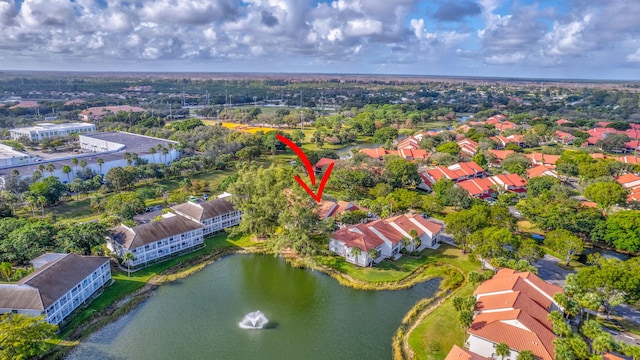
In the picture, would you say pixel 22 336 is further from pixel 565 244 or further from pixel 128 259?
pixel 565 244

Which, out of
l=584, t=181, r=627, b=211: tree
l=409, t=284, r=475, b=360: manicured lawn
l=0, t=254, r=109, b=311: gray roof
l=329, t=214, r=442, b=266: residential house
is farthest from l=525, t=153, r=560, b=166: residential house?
l=0, t=254, r=109, b=311: gray roof

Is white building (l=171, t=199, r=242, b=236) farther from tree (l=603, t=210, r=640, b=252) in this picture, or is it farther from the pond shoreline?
tree (l=603, t=210, r=640, b=252)

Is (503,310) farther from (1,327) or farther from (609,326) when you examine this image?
(1,327)

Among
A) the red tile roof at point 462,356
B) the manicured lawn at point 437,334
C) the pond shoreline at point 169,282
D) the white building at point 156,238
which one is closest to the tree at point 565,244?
the pond shoreline at point 169,282

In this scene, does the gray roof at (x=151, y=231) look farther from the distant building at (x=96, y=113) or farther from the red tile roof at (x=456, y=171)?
the distant building at (x=96, y=113)

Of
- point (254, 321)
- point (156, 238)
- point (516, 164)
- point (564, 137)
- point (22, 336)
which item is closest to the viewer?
point (22, 336)

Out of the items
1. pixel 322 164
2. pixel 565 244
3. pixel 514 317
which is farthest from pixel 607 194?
pixel 322 164

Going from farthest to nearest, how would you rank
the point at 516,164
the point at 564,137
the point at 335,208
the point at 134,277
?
the point at 564,137
the point at 516,164
the point at 335,208
the point at 134,277
